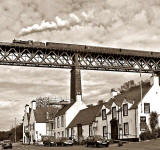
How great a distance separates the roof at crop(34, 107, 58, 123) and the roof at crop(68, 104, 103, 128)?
13890 mm

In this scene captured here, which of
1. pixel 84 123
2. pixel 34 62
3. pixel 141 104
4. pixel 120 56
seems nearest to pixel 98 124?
pixel 84 123

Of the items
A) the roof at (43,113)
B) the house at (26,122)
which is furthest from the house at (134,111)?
the house at (26,122)

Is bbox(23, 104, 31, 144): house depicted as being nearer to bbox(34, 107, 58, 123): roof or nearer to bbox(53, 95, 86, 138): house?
bbox(34, 107, 58, 123): roof

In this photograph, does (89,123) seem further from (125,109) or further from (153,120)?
(153,120)

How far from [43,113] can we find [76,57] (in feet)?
48.6

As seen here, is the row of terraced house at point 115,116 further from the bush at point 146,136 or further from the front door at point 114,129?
the bush at point 146,136

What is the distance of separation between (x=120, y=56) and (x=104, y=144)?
44.0 meters

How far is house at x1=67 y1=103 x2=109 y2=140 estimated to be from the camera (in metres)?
53.6

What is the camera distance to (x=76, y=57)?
79.1 m

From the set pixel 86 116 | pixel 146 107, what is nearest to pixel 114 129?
pixel 146 107

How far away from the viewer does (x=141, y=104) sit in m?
44.9

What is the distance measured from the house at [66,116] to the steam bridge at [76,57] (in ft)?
14.6

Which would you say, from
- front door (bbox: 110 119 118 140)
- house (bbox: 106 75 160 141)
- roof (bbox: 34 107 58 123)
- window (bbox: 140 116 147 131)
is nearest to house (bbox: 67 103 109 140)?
front door (bbox: 110 119 118 140)

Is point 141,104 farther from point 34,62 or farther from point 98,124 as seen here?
point 34,62
